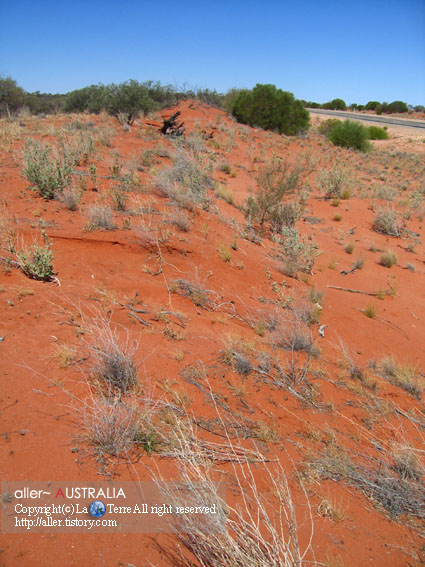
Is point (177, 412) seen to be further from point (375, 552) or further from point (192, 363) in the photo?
point (375, 552)

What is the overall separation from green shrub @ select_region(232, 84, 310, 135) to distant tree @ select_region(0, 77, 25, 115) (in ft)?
50.8

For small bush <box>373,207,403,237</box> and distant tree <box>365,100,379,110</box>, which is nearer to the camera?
small bush <box>373,207,403,237</box>

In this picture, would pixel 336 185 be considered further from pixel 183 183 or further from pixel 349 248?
pixel 183 183

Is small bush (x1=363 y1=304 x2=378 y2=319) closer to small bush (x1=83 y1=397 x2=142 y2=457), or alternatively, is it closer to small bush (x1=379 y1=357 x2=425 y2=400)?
small bush (x1=379 y1=357 x2=425 y2=400)

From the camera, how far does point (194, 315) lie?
4.64 meters

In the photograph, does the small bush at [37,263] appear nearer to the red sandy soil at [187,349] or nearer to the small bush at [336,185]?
the red sandy soil at [187,349]

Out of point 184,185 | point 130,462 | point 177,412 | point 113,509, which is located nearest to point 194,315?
point 177,412

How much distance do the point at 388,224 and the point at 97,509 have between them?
11025mm

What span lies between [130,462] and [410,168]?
896 inches

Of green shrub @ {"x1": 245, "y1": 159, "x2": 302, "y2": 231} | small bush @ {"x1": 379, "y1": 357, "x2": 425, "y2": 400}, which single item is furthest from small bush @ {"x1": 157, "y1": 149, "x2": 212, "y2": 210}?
small bush @ {"x1": 379, "y1": 357, "x2": 425, "y2": 400}

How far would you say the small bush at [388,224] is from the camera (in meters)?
10.8

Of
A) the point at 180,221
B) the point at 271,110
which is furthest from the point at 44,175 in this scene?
the point at 271,110

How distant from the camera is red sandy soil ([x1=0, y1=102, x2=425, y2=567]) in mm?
2230

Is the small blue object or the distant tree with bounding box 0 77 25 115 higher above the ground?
the distant tree with bounding box 0 77 25 115
